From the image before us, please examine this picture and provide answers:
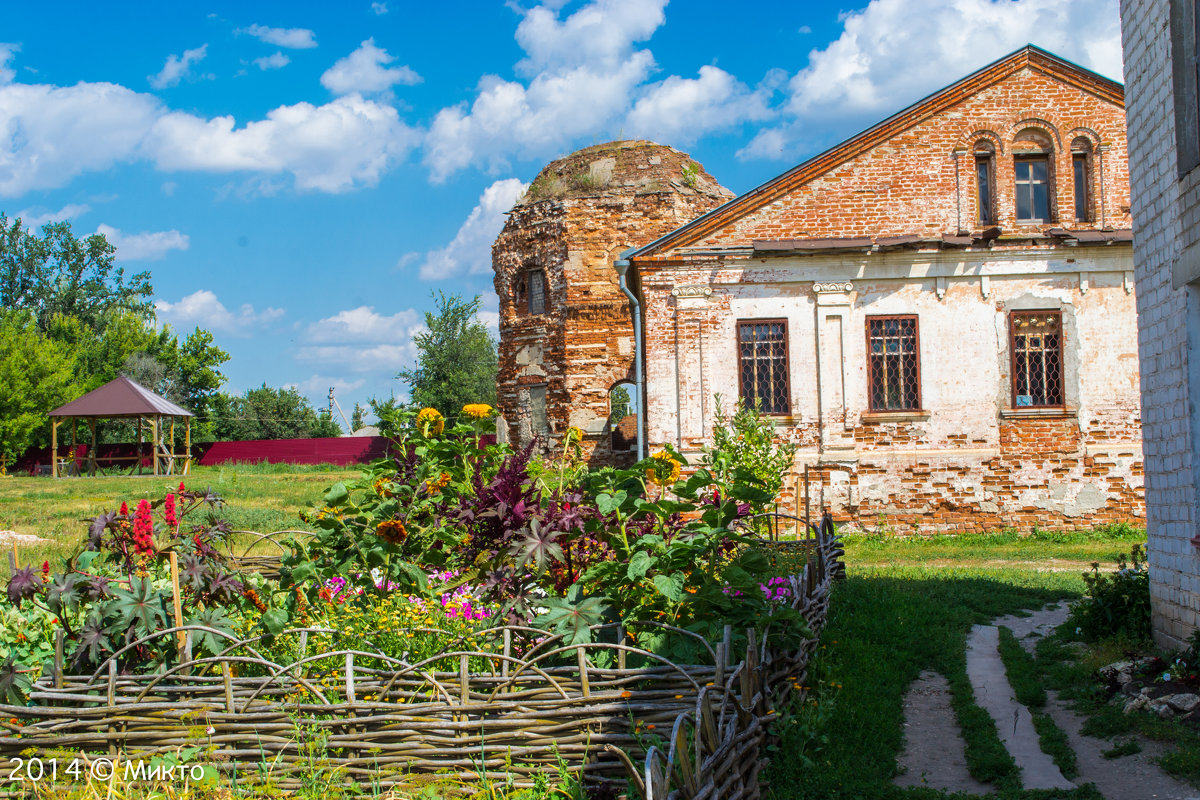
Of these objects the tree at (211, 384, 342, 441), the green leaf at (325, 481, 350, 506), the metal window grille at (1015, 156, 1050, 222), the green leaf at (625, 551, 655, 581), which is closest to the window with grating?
the metal window grille at (1015, 156, 1050, 222)

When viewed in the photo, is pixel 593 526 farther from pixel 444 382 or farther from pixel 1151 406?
pixel 444 382

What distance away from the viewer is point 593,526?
4.41m

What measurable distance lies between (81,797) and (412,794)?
51.3 inches

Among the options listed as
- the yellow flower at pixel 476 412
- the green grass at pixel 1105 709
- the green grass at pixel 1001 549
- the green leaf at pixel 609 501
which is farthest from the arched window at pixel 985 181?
the green leaf at pixel 609 501

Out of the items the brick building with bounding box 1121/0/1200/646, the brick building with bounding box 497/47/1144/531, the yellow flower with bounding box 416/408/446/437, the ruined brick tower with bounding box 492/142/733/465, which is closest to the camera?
the brick building with bounding box 1121/0/1200/646

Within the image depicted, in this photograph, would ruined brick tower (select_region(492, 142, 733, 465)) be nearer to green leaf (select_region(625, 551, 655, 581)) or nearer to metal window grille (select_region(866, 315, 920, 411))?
metal window grille (select_region(866, 315, 920, 411))

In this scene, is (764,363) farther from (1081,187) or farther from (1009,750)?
(1009,750)

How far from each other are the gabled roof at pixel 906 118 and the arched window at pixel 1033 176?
102 cm

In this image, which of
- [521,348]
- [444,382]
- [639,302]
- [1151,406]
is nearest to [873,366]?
[639,302]

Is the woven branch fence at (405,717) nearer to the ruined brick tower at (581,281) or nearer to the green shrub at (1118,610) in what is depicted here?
the green shrub at (1118,610)

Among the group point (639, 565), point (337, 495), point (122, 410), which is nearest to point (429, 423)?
point (337, 495)

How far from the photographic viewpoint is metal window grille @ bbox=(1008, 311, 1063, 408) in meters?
13.6

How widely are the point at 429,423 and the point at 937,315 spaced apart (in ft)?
33.8

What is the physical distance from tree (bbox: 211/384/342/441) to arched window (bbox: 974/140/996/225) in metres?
47.3
